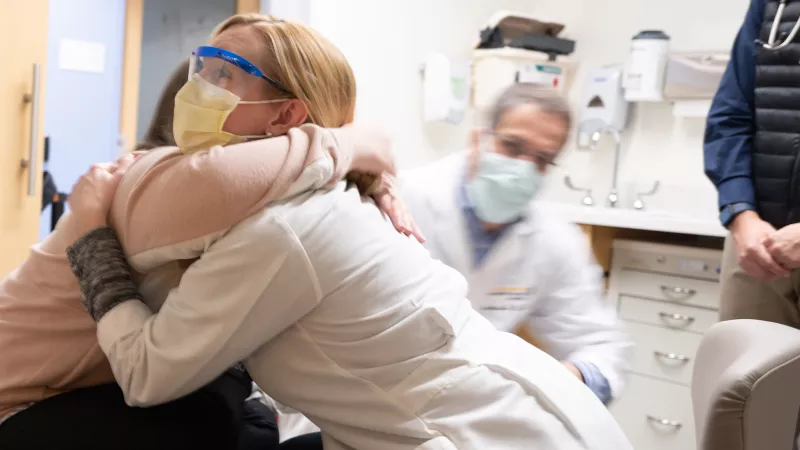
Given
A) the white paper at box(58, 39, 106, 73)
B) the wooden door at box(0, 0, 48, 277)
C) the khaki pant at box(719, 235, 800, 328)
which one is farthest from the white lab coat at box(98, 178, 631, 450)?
the white paper at box(58, 39, 106, 73)

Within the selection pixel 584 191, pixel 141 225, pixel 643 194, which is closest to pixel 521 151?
pixel 141 225

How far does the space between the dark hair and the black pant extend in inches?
17.1

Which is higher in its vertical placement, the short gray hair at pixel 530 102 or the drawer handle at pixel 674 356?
the short gray hair at pixel 530 102

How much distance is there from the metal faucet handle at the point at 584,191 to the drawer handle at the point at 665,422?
1006 mm

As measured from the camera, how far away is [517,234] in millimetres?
1610

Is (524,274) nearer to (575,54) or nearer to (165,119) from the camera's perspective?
(165,119)

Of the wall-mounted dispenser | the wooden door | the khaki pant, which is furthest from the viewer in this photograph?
the wall-mounted dispenser

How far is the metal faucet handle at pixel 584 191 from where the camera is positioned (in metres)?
3.41

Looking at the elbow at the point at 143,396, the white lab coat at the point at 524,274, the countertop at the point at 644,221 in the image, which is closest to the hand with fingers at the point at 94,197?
the elbow at the point at 143,396

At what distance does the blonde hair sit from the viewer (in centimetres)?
107

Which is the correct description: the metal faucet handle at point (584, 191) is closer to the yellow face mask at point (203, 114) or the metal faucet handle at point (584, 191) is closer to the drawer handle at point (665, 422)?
the drawer handle at point (665, 422)

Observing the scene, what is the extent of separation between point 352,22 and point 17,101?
54.2 inches

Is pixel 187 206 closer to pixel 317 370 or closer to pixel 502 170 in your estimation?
pixel 317 370

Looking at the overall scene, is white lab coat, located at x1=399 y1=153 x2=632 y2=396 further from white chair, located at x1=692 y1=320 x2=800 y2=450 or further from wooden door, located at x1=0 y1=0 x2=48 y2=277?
wooden door, located at x1=0 y1=0 x2=48 y2=277
